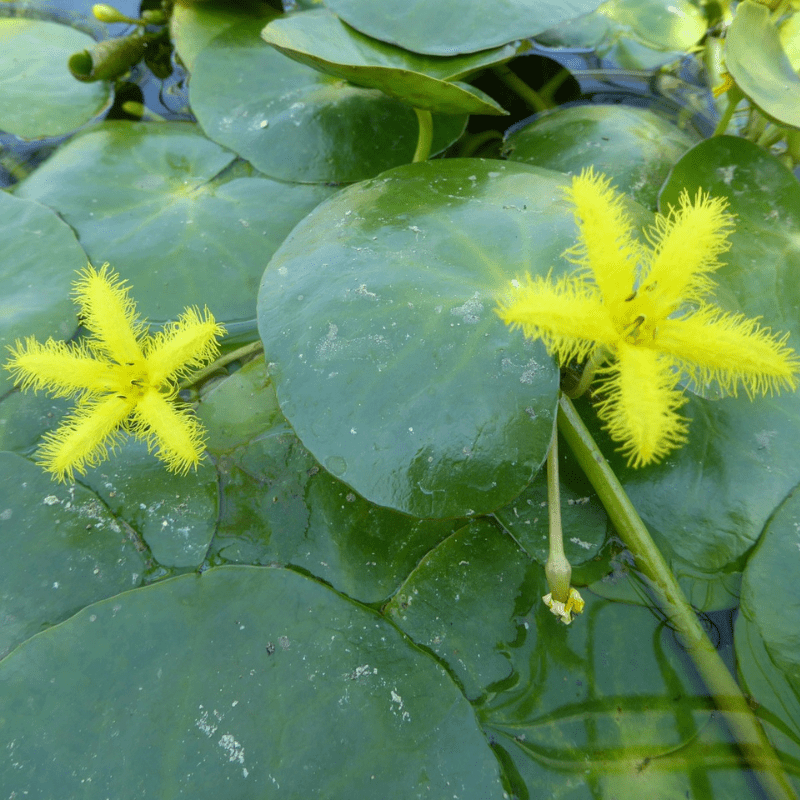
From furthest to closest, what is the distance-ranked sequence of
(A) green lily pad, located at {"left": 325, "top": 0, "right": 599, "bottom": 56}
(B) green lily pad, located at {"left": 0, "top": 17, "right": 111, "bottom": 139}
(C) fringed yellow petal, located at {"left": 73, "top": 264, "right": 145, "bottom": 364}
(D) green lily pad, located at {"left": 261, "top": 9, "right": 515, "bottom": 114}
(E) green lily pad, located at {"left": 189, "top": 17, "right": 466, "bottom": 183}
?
(B) green lily pad, located at {"left": 0, "top": 17, "right": 111, "bottom": 139} → (E) green lily pad, located at {"left": 189, "top": 17, "right": 466, "bottom": 183} → (A) green lily pad, located at {"left": 325, "top": 0, "right": 599, "bottom": 56} → (D) green lily pad, located at {"left": 261, "top": 9, "right": 515, "bottom": 114} → (C) fringed yellow petal, located at {"left": 73, "top": 264, "right": 145, "bottom": 364}

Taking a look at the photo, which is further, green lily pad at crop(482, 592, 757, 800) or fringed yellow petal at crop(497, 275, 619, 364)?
green lily pad at crop(482, 592, 757, 800)

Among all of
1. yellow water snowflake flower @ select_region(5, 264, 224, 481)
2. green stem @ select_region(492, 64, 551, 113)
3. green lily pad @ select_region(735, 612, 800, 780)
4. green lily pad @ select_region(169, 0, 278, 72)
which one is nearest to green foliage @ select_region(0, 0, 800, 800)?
green lily pad @ select_region(735, 612, 800, 780)

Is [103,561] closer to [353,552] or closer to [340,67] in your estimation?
[353,552]

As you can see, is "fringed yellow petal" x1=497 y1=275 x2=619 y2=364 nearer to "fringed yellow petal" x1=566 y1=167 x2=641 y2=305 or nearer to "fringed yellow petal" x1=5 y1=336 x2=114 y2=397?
"fringed yellow petal" x1=566 y1=167 x2=641 y2=305

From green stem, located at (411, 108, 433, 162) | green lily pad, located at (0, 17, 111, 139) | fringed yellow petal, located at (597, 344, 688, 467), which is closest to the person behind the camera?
fringed yellow petal, located at (597, 344, 688, 467)

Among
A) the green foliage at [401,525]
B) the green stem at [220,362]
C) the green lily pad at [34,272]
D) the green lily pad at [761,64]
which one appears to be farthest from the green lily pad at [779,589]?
the green lily pad at [34,272]

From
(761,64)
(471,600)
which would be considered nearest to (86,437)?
(471,600)

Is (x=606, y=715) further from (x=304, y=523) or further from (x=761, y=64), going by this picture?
(x=761, y=64)

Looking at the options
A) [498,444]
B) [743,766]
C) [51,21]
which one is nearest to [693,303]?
[498,444]
